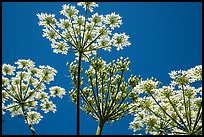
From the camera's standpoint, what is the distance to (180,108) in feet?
43.8

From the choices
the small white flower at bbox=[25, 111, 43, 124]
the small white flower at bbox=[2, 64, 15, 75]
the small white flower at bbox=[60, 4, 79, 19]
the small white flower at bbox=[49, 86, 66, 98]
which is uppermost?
the small white flower at bbox=[60, 4, 79, 19]

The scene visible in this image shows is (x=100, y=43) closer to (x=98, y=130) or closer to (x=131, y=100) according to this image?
(x=131, y=100)

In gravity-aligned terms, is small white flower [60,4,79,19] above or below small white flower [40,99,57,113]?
above

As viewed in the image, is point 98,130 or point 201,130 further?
point 98,130

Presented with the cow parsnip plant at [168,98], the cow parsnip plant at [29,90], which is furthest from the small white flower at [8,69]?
the cow parsnip plant at [168,98]

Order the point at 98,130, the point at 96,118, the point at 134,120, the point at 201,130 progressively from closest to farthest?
the point at 201,130 → the point at 98,130 → the point at 96,118 → the point at 134,120

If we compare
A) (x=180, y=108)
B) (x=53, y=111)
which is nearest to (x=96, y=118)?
(x=53, y=111)

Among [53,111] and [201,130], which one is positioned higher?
[53,111]

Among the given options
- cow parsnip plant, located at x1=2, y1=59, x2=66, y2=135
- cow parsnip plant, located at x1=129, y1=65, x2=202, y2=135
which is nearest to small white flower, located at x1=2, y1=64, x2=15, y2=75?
cow parsnip plant, located at x1=2, y1=59, x2=66, y2=135

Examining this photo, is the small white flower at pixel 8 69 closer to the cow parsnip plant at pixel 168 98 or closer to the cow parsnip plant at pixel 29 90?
the cow parsnip plant at pixel 29 90

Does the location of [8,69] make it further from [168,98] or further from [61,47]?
[168,98]

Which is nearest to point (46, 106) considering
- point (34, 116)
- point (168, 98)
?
point (34, 116)

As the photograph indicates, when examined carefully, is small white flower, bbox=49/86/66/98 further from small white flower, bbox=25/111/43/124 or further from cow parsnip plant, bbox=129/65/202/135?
cow parsnip plant, bbox=129/65/202/135

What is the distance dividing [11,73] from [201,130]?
9.38 m
